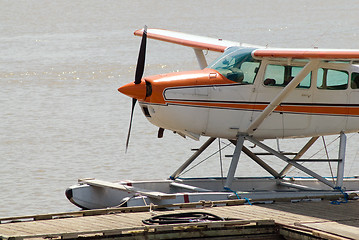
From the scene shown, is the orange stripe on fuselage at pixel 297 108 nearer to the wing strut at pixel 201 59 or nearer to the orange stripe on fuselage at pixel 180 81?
the orange stripe on fuselage at pixel 180 81

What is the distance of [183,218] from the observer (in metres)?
9.68

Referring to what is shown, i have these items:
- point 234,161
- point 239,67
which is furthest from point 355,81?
point 234,161

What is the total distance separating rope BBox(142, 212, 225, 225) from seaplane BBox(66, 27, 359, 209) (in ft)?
4.31

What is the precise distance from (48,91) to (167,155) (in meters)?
10.7

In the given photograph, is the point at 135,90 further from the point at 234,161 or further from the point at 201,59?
the point at 201,59

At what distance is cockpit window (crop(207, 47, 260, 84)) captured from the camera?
1155 centimetres

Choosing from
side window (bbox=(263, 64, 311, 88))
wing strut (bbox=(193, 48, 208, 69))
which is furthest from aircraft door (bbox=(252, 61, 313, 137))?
wing strut (bbox=(193, 48, 208, 69))

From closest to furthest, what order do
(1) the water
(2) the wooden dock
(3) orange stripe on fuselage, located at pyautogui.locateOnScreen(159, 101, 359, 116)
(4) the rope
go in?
1. (2) the wooden dock
2. (4) the rope
3. (3) orange stripe on fuselage, located at pyautogui.locateOnScreen(159, 101, 359, 116)
4. (1) the water

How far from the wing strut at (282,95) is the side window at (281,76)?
29 cm

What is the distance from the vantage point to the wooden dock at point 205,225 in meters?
8.91

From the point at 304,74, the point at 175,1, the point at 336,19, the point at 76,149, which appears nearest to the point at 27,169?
the point at 76,149

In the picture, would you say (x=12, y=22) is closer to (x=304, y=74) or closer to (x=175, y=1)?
(x=175, y=1)

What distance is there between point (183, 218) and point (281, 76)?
119 inches

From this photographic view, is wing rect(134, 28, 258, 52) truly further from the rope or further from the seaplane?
the rope
